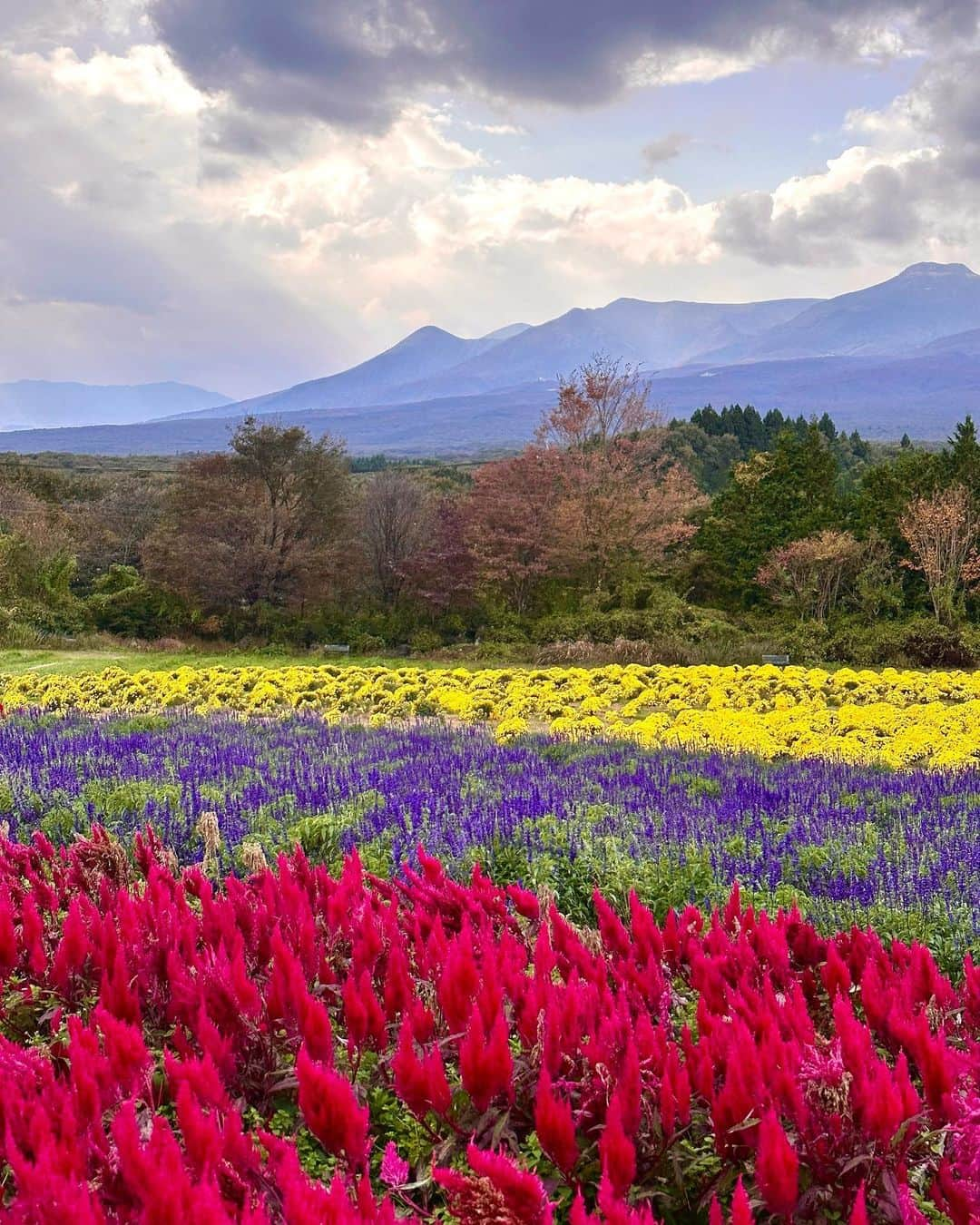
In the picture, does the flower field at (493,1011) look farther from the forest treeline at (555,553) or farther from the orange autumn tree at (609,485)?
the orange autumn tree at (609,485)

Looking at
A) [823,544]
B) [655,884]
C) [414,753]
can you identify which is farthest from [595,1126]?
[823,544]

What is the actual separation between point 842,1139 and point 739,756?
18.8 ft

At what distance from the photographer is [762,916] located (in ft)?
8.89

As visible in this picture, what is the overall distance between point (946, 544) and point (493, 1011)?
68.0 ft

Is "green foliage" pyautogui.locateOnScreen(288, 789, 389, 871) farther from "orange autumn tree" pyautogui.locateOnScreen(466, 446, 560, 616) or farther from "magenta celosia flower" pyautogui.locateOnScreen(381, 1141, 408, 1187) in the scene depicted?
"orange autumn tree" pyautogui.locateOnScreen(466, 446, 560, 616)

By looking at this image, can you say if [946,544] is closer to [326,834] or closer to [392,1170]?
[326,834]

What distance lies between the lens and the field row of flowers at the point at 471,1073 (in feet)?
5.01

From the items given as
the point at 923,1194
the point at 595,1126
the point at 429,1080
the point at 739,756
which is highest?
the point at 429,1080

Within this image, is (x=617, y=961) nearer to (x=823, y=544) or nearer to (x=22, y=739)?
(x=22, y=739)

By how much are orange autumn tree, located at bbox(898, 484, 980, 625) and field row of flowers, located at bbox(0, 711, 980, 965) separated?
1432 cm

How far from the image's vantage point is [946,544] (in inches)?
793

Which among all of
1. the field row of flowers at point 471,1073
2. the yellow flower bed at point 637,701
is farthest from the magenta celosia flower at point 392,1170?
the yellow flower bed at point 637,701

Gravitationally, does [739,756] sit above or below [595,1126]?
below

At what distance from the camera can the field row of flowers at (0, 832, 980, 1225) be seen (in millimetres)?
1528
